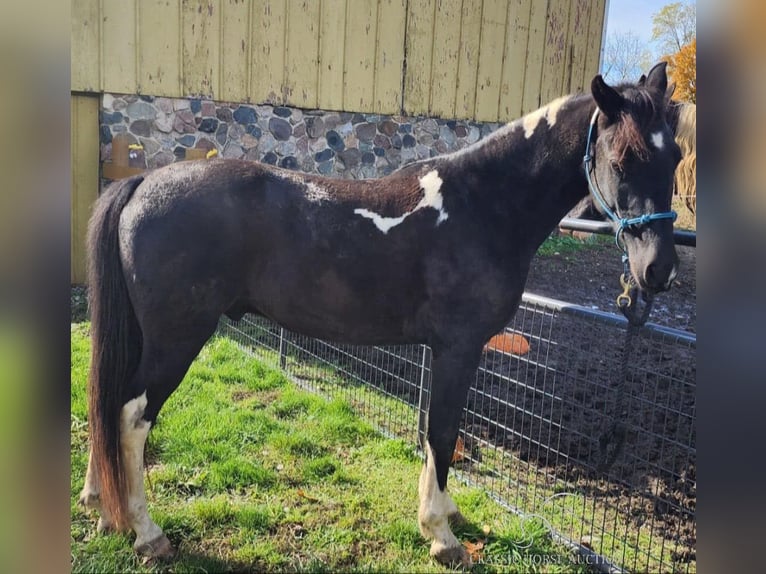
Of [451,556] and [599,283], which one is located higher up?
[599,283]

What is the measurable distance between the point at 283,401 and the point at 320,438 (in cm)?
57

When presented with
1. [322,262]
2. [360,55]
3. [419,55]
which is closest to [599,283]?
[419,55]

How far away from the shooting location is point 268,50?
5.77 m

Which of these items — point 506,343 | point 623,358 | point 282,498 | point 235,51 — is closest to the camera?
point 623,358

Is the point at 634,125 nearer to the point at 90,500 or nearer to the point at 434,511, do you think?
the point at 434,511

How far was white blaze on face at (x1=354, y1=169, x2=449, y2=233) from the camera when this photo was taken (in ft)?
7.88

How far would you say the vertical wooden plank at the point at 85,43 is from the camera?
534 centimetres

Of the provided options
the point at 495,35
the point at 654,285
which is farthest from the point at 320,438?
the point at 495,35

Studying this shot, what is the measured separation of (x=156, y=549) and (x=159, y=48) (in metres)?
4.92

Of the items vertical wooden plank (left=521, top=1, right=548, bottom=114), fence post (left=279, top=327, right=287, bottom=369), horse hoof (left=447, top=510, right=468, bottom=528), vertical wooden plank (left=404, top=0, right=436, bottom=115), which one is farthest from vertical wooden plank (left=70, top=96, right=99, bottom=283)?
horse hoof (left=447, top=510, right=468, bottom=528)

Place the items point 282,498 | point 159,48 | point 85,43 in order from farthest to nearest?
point 159,48, point 85,43, point 282,498

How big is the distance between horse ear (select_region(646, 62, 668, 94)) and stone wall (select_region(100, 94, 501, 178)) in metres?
4.60
